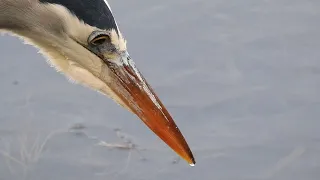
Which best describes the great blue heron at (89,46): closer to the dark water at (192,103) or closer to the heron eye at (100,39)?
the heron eye at (100,39)

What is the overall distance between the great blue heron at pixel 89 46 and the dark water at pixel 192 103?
105 centimetres

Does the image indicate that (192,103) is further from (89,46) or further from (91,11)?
(91,11)

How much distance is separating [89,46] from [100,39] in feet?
0.27

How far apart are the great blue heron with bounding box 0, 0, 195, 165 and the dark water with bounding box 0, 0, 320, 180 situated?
105cm

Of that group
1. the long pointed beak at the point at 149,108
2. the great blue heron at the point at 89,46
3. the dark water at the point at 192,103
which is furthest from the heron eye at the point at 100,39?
the dark water at the point at 192,103

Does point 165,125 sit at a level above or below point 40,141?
below

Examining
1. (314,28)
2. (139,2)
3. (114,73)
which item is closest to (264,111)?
(314,28)

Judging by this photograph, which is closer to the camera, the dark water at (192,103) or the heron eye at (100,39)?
the heron eye at (100,39)

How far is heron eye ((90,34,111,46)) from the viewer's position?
3.35 metres

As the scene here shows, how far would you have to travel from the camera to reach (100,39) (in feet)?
11.0

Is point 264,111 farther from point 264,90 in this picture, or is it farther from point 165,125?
point 165,125

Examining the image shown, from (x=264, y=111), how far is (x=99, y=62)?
1548mm

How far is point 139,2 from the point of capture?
5.38 meters

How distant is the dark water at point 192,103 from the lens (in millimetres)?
4598
